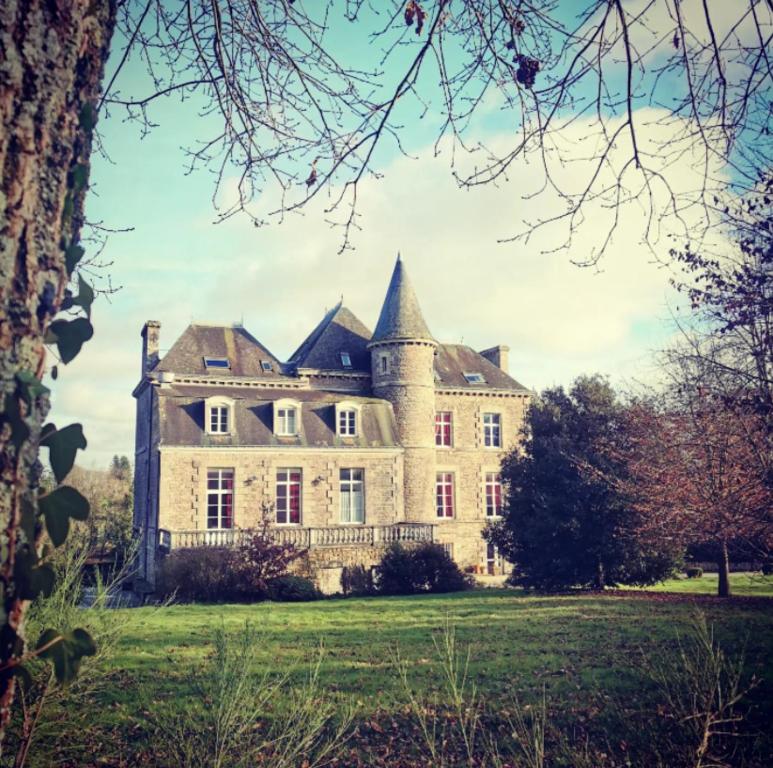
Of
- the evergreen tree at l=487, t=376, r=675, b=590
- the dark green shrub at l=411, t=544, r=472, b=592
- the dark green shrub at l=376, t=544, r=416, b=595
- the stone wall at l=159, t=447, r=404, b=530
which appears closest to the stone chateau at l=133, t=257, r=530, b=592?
the stone wall at l=159, t=447, r=404, b=530

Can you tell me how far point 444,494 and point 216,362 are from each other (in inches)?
453

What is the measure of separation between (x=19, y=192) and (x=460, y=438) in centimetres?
2896

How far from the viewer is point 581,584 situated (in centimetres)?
1973

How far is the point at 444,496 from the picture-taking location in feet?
96.2

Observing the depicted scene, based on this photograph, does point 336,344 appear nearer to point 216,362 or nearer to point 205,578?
point 216,362

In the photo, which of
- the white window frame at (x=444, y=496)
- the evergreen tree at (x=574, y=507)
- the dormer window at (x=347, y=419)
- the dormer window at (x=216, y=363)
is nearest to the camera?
the evergreen tree at (x=574, y=507)

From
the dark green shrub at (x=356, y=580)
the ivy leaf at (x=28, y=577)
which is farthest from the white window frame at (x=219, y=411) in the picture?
the ivy leaf at (x=28, y=577)

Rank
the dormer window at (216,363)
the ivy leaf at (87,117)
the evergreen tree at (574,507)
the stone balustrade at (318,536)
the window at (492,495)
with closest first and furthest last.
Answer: the ivy leaf at (87,117) < the evergreen tree at (574,507) < the stone balustrade at (318,536) < the dormer window at (216,363) < the window at (492,495)

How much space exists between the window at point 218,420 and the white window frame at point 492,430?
1248cm

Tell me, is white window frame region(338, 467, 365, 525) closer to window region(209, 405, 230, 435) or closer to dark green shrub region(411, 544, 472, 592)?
dark green shrub region(411, 544, 472, 592)

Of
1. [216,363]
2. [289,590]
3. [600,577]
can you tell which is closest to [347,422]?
[216,363]

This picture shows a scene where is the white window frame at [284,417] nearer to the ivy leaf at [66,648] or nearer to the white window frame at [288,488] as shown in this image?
the white window frame at [288,488]

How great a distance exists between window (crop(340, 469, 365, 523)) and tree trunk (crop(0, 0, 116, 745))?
23.4 m

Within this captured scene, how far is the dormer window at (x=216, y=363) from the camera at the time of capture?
25375 mm
